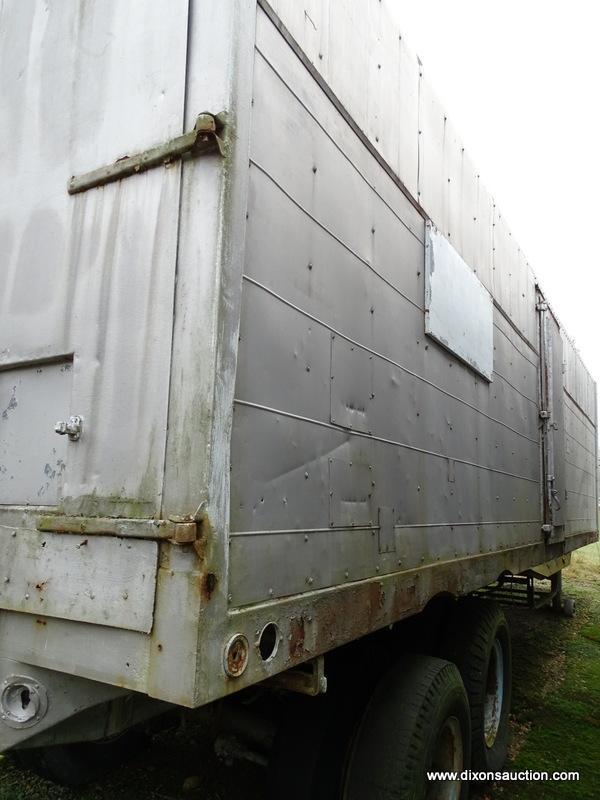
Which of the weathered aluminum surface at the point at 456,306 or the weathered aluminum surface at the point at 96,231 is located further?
the weathered aluminum surface at the point at 456,306

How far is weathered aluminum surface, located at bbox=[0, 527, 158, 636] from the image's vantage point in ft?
5.30

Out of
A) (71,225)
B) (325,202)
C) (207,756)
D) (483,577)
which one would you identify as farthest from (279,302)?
(207,756)

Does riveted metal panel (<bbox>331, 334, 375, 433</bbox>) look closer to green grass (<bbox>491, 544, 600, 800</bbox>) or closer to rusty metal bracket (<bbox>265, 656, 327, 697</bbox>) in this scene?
rusty metal bracket (<bbox>265, 656, 327, 697</bbox>)

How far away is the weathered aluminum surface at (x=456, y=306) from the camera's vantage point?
3.32 meters

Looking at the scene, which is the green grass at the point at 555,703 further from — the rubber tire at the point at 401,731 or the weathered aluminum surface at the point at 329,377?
the weathered aluminum surface at the point at 329,377

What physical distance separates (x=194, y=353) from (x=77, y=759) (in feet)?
7.82

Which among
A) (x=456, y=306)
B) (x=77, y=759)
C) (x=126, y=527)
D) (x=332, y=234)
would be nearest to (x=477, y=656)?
(x=456, y=306)

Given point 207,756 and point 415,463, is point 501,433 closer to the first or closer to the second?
point 415,463

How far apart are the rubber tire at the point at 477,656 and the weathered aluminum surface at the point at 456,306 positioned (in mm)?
1512

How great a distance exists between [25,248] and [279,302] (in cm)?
90

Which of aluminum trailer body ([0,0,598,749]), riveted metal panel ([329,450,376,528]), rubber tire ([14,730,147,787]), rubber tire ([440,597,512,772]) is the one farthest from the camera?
rubber tire ([440,597,512,772])

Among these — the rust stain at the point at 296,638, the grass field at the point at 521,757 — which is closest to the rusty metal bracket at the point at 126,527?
the rust stain at the point at 296,638

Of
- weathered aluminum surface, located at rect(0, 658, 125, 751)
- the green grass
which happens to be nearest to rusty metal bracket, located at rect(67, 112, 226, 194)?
weathered aluminum surface, located at rect(0, 658, 125, 751)

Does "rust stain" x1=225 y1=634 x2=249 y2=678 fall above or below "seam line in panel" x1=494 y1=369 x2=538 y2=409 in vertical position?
below
